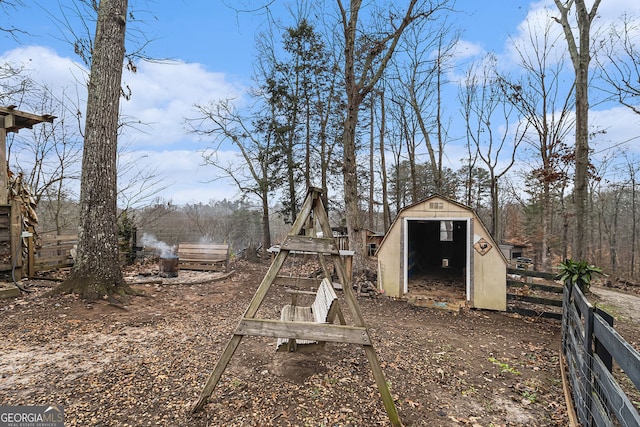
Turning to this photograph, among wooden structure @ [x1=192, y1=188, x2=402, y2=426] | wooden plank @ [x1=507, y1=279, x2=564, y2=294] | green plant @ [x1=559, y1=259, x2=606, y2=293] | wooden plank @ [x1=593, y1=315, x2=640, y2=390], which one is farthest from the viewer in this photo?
wooden plank @ [x1=507, y1=279, x2=564, y2=294]

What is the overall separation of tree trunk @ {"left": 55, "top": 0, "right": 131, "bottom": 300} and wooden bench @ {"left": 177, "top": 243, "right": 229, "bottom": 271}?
374cm

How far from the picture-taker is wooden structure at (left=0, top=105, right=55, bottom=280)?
6.03m

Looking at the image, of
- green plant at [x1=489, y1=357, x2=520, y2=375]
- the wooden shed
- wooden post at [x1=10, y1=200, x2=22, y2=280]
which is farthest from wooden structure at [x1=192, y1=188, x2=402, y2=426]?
wooden post at [x1=10, y1=200, x2=22, y2=280]

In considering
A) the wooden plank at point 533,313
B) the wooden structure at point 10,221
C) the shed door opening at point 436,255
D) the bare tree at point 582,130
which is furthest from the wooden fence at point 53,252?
the bare tree at point 582,130

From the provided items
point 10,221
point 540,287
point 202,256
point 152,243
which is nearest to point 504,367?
point 540,287

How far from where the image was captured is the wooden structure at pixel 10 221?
603 cm

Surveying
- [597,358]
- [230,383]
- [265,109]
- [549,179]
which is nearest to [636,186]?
[549,179]

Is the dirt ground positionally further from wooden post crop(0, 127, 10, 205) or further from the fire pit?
the fire pit

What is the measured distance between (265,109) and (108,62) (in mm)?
9912

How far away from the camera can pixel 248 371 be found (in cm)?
320

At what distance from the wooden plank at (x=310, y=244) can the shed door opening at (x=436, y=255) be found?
617cm

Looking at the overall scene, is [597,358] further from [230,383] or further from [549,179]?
[549,179]

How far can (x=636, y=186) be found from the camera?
1872cm

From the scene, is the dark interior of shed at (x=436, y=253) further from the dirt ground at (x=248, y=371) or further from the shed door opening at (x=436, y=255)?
the dirt ground at (x=248, y=371)
